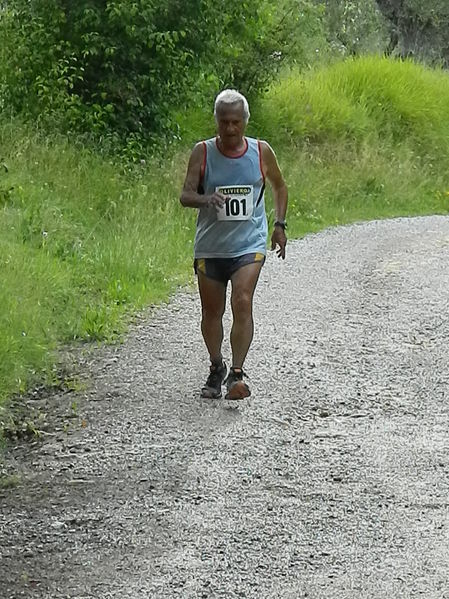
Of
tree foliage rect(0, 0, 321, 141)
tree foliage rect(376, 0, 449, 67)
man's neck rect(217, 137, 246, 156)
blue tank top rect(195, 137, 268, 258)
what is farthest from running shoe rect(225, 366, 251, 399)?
tree foliage rect(376, 0, 449, 67)

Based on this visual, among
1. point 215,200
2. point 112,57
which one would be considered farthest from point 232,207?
point 112,57

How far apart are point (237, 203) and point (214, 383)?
1.15m

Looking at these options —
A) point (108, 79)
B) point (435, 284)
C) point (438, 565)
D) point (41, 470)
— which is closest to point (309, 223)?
point (108, 79)

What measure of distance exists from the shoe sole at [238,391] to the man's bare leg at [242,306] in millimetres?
114

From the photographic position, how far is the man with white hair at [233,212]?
6.70 m

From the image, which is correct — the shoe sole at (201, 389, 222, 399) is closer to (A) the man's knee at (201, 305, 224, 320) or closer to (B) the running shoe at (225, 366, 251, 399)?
(B) the running shoe at (225, 366, 251, 399)

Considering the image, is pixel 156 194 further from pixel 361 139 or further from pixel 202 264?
pixel 361 139

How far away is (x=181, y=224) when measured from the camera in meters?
13.6

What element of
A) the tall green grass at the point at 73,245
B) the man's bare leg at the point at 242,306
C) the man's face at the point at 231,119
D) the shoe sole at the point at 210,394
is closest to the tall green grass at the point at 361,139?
the tall green grass at the point at 73,245

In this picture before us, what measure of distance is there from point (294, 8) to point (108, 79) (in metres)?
5.56

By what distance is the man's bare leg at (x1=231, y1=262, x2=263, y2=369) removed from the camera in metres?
6.85

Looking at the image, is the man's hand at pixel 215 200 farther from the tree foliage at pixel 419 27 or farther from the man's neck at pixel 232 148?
the tree foliage at pixel 419 27

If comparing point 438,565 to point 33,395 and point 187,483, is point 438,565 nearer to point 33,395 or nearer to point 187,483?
point 187,483

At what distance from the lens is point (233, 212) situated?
268 inches
